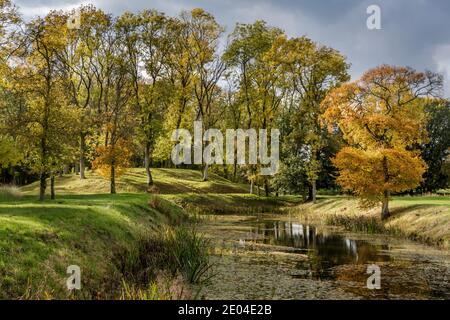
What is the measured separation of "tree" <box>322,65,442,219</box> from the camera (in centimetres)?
3866

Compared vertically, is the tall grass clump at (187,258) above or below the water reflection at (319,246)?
above

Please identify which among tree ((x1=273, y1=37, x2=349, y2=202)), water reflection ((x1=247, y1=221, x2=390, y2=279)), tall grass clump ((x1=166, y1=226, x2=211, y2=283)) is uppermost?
tree ((x1=273, y1=37, x2=349, y2=202))

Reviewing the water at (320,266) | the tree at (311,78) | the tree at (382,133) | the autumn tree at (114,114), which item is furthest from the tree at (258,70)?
the water at (320,266)

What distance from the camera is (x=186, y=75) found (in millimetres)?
65062

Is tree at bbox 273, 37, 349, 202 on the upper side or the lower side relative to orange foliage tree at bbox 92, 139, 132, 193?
upper

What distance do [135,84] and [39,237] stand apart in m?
48.4

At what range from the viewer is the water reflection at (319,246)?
910 inches

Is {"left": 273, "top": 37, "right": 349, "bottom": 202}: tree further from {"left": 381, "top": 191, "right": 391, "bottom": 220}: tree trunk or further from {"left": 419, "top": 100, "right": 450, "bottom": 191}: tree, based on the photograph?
{"left": 381, "top": 191, "right": 391, "bottom": 220}: tree trunk

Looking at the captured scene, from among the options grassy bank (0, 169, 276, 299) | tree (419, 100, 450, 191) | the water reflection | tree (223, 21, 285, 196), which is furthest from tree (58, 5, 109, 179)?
tree (419, 100, 450, 191)

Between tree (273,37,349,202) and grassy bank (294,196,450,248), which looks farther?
tree (273,37,349,202)

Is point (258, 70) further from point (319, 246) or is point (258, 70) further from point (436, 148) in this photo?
point (319, 246)

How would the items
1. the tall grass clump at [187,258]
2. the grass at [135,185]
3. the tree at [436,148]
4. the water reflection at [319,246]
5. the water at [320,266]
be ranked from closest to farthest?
the water at [320,266] < the tall grass clump at [187,258] < the water reflection at [319,246] < the grass at [135,185] < the tree at [436,148]

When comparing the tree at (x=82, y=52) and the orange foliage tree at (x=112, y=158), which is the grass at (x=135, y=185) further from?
the orange foliage tree at (x=112, y=158)
